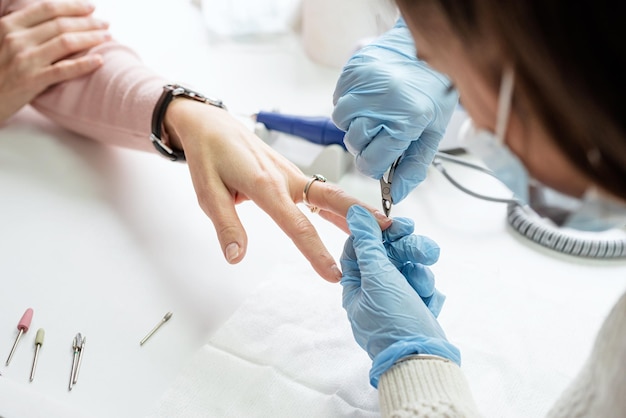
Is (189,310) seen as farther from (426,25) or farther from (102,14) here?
(102,14)

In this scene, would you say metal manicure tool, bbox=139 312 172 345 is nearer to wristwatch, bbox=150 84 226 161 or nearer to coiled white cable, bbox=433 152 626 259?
wristwatch, bbox=150 84 226 161

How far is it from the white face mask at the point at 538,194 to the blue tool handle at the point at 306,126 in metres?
0.53

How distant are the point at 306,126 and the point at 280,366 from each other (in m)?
0.51

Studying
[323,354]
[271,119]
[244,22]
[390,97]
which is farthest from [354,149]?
[244,22]

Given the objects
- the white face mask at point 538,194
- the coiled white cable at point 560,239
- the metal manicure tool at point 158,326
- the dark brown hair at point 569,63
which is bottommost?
the coiled white cable at point 560,239

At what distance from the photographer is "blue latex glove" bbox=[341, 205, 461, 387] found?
0.70 meters

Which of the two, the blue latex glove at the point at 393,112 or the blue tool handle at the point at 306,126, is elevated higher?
the blue latex glove at the point at 393,112

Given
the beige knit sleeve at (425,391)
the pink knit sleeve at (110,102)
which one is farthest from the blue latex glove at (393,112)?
the pink knit sleeve at (110,102)

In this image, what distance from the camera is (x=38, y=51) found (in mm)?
1134

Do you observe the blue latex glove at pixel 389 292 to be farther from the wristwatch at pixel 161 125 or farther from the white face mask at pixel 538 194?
the wristwatch at pixel 161 125

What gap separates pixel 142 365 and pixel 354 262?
0.30m

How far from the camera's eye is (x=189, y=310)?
34.6 inches

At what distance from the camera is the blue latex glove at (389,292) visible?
27.4 inches

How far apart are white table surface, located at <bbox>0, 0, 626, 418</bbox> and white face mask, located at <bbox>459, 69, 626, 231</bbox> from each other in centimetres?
30
